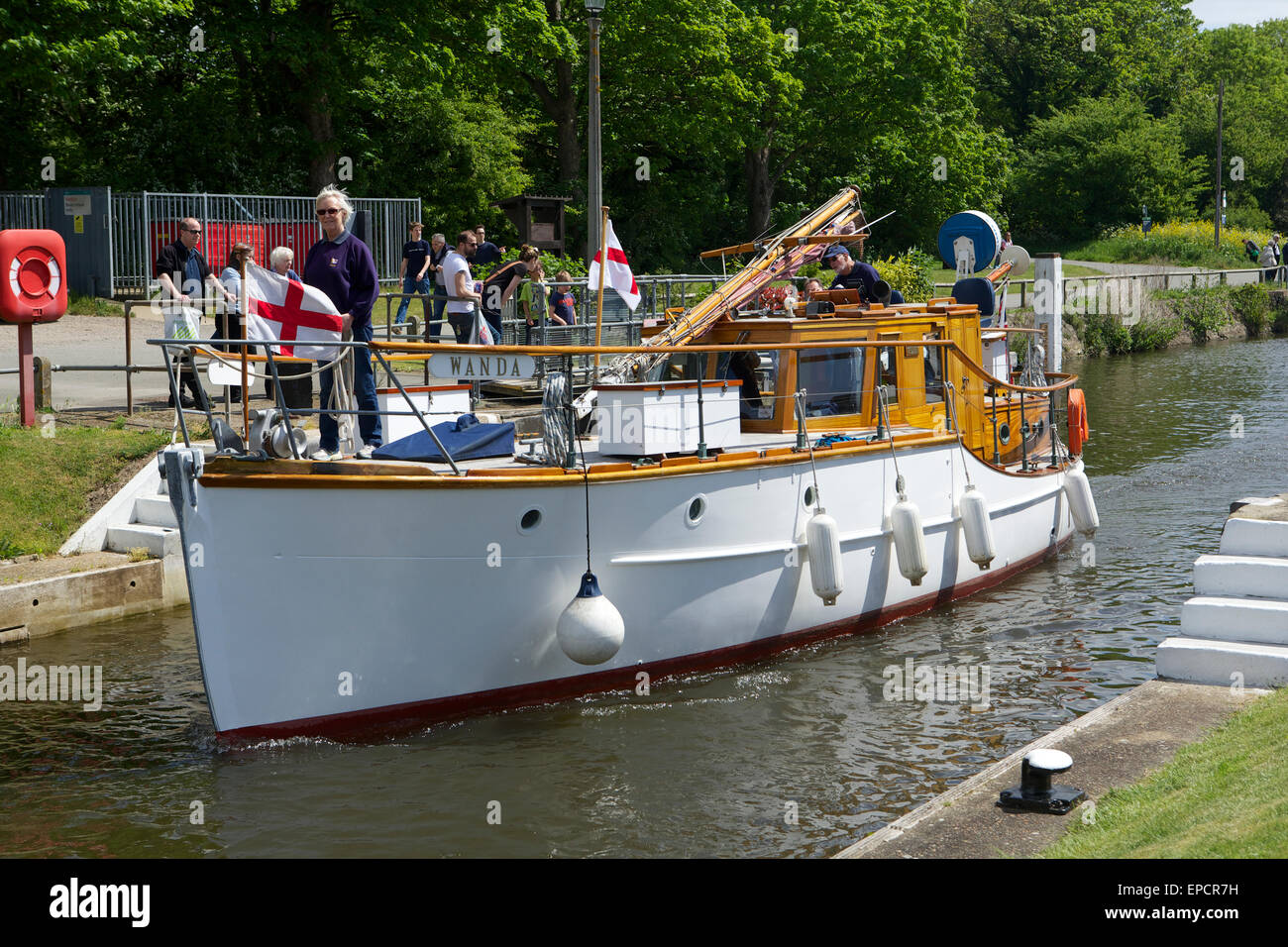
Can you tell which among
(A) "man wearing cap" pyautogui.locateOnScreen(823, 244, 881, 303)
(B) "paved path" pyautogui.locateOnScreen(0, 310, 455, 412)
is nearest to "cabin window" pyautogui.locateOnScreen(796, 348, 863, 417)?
(A) "man wearing cap" pyautogui.locateOnScreen(823, 244, 881, 303)

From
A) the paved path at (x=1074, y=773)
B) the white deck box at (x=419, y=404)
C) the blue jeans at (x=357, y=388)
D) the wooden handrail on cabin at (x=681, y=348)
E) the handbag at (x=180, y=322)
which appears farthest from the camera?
the handbag at (x=180, y=322)

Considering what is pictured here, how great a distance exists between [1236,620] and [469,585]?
17.0ft

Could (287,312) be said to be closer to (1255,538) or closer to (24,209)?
(1255,538)

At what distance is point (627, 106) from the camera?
36.3 metres

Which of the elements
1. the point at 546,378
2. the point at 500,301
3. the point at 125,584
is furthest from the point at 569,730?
the point at 500,301

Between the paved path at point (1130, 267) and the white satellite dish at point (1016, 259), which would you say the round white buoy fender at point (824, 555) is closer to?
the white satellite dish at point (1016, 259)

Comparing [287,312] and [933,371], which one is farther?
[933,371]

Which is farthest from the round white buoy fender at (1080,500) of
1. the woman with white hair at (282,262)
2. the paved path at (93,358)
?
the woman with white hair at (282,262)

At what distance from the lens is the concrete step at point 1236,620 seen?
29.3ft

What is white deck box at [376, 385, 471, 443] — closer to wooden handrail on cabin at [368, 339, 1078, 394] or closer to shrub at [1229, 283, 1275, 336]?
wooden handrail on cabin at [368, 339, 1078, 394]

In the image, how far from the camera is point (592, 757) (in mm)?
9242

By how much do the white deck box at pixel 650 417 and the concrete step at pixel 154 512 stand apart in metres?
5.19

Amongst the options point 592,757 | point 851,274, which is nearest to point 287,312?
point 592,757
